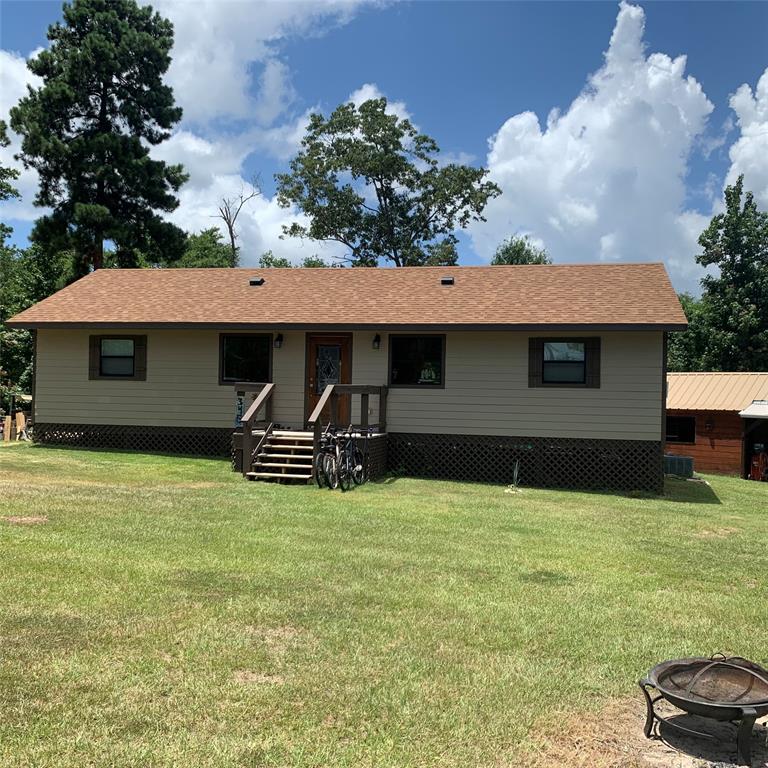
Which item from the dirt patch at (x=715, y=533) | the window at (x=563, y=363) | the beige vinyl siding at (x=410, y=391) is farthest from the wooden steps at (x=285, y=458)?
the dirt patch at (x=715, y=533)

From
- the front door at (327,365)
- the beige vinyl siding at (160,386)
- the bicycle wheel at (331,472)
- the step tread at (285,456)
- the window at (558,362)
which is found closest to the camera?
the bicycle wheel at (331,472)

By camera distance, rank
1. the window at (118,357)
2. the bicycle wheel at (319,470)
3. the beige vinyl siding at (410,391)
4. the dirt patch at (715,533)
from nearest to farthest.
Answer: the dirt patch at (715,533) → the bicycle wheel at (319,470) → the beige vinyl siding at (410,391) → the window at (118,357)

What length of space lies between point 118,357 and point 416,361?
21.4 ft

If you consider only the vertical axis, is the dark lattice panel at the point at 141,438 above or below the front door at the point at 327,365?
below

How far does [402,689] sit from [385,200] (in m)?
33.0

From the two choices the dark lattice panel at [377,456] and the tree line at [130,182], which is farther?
the tree line at [130,182]

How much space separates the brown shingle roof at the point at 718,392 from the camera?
2123 cm

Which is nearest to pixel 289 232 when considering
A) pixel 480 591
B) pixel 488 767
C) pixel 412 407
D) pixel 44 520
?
pixel 412 407

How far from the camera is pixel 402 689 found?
3623mm

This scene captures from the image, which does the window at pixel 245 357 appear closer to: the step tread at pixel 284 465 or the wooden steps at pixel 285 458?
the wooden steps at pixel 285 458

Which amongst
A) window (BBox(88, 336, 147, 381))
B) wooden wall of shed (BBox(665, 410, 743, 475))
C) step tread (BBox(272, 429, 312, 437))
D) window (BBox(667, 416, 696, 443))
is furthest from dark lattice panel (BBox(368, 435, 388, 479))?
window (BBox(667, 416, 696, 443))

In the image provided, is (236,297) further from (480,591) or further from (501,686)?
(501,686)

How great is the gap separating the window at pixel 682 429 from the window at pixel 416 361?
38.4 ft

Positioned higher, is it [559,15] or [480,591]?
[559,15]
